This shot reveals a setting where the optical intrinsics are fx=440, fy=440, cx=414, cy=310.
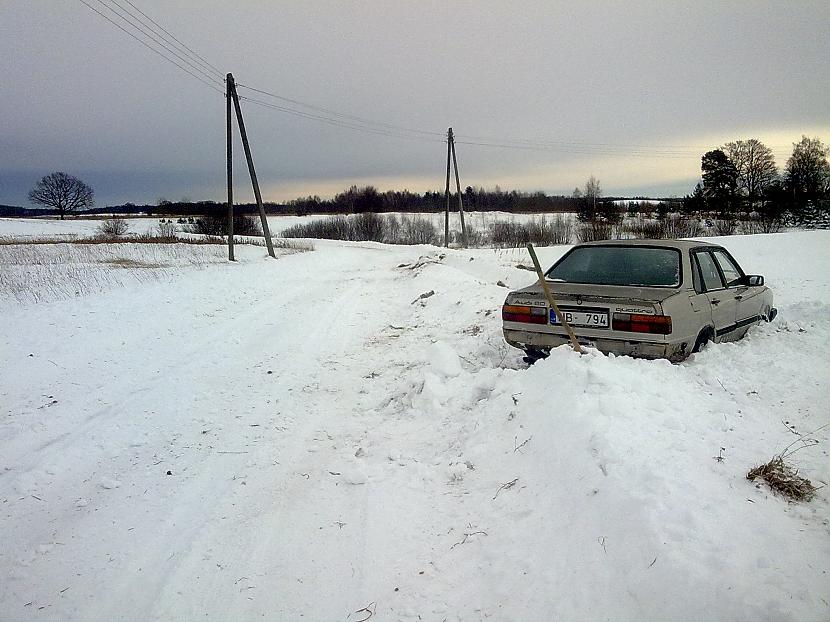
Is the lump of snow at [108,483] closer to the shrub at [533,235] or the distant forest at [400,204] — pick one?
the shrub at [533,235]

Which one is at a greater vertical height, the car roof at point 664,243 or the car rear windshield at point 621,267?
the car roof at point 664,243

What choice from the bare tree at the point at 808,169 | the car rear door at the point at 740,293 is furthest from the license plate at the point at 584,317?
the bare tree at the point at 808,169

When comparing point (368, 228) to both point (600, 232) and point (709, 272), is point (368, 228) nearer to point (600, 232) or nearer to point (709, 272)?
point (600, 232)

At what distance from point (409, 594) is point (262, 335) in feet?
18.7

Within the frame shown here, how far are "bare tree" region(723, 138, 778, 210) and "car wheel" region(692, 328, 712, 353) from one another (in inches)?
1952

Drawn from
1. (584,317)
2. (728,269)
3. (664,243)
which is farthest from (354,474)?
(728,269)

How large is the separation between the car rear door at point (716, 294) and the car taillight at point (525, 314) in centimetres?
177

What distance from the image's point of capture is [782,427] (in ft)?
10.8

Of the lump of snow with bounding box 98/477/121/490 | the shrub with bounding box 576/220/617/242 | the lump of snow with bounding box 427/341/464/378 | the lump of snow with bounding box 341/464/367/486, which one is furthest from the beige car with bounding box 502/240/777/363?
the shrub with bounding box 576/220/617/242

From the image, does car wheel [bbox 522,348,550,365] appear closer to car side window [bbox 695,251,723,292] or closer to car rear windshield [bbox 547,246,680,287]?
car rear windshield [bbox 547,246,680,287]

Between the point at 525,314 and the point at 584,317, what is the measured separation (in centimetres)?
62

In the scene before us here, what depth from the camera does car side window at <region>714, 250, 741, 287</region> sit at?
549cm

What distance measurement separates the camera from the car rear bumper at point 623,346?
13.4ft

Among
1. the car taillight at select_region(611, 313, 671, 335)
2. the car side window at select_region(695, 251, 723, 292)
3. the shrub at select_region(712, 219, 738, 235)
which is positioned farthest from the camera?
the shrub at select_region(712, 219, 738, 235)
